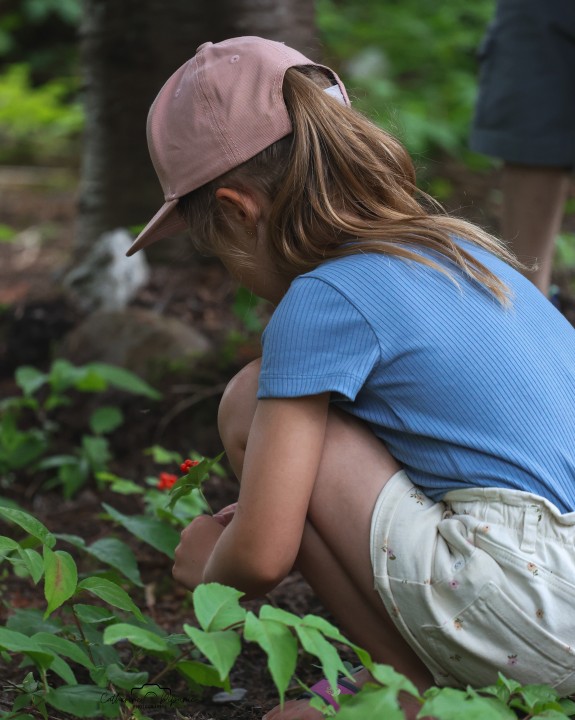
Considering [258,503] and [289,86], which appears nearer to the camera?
[258,503]

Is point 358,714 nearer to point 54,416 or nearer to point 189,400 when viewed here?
point 189,400

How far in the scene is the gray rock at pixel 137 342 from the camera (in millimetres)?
3541

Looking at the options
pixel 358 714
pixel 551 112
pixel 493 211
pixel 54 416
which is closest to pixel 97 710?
pixel 358 714

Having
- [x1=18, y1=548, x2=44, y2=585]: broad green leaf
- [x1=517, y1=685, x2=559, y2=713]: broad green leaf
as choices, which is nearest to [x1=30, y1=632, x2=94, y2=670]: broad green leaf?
[x1=18, y1=548, x2=44, y2=585]: broad green leaf

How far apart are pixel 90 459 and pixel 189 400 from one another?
39 centimetres

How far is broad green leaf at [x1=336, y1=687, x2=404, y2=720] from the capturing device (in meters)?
1.26

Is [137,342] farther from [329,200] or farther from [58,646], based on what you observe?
[58,646]

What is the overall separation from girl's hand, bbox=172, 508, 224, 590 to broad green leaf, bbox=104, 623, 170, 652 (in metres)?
0.37

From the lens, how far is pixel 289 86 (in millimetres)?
1841

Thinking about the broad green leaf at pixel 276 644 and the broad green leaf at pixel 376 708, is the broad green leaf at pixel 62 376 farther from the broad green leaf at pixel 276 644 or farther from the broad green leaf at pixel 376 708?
the broad green leaf at pixel 376 708

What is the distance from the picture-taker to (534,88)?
3441mm

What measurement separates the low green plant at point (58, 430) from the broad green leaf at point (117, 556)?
0.93m

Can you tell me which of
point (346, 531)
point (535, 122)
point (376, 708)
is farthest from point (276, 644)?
point (535, 122)

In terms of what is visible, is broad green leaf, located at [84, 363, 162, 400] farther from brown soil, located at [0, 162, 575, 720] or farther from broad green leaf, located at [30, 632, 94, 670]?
broad green leaf, located at [30, 632, 94, 670]
